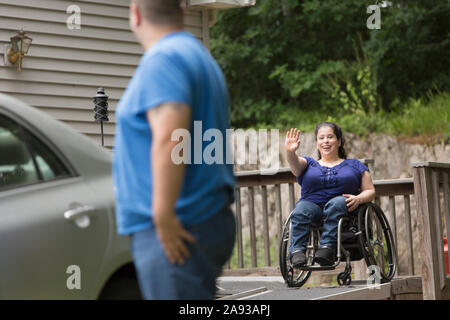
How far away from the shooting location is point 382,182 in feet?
24.6

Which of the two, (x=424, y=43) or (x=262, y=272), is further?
(x=424, y=43)

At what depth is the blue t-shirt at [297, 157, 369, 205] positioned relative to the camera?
19.8 feet

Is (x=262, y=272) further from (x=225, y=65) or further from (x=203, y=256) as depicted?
(x=225, y=65)

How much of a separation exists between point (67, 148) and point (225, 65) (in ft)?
48.8

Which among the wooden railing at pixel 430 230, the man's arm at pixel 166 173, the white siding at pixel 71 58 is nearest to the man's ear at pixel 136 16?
the man's arm at pixel 166 173

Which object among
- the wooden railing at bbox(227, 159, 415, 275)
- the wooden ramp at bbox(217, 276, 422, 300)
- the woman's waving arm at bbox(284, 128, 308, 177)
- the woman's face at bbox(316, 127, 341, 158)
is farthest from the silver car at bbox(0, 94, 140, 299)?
the wooden railing at bbox(227, 159, 415, 275)

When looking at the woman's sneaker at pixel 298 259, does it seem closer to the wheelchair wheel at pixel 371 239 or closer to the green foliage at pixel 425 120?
the wheelchair wheel at pixel 371 239

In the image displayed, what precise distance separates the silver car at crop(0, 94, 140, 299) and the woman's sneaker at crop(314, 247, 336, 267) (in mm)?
2877

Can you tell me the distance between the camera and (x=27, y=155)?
122 inches

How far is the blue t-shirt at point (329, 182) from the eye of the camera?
6043 millimetres

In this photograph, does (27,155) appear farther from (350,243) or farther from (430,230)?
(430,230)

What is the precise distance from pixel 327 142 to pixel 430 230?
1.32m
